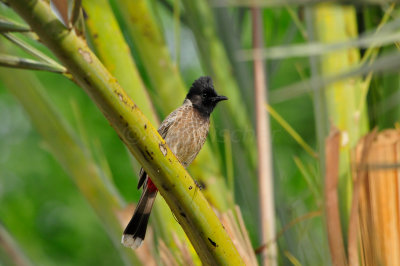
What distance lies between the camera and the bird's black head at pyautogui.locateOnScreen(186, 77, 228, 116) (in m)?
3.14

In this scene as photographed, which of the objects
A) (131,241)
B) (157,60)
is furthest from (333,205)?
(157,60)

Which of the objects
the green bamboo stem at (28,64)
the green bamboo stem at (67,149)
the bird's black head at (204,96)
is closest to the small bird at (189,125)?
the bird's black head at (204,96)

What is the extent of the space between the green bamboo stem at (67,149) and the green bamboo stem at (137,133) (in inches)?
52.1

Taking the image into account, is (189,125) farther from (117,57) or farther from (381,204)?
(381,204)

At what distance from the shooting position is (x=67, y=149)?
2.93 metres

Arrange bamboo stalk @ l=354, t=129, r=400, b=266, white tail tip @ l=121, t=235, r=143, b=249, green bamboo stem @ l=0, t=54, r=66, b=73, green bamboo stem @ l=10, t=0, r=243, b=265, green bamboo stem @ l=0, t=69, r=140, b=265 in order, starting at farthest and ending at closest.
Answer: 1. green bamboo stem @ l=0, t=69, r=140, b=265
2. white tail tip @ l=121, t=235, r=143, b=249
3. bamboo stalk @ l=354, t=129, r=400, b=266
4. green bamboo stem @ l=0, t=54, r=66, b=73
5. green bamboo stem @ l=10, t=0, r=243, b=265

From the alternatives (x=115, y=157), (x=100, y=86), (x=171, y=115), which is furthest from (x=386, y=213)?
(x=115, y=157)

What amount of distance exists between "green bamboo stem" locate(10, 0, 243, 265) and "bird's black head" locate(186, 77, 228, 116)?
1.59 m

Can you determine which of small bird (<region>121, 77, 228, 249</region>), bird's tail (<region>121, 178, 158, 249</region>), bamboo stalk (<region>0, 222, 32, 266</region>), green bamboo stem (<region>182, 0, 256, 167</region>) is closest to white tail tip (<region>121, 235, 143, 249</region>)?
bird's tail (<region>121, 178, 158, 249</region>)

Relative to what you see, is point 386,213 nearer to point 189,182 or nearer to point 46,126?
point 189,182

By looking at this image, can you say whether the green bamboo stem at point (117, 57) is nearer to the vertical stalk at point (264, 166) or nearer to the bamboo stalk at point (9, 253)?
the vertical stalk at point (264, 166)

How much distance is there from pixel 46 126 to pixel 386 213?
1782 mm

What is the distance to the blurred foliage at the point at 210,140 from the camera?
2922 mm

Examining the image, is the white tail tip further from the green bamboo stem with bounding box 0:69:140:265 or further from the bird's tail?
the green bamboo stem with bounding box 0:69:140:265
